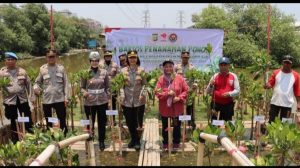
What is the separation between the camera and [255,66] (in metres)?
5.70

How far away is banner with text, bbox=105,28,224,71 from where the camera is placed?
11477mm

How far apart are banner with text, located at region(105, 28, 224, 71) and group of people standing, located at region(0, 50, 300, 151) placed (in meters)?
5.52

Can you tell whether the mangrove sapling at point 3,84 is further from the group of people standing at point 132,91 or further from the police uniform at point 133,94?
the police uniform at point 133,94

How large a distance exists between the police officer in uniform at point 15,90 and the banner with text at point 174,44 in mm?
5621

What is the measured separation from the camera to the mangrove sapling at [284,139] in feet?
10.5

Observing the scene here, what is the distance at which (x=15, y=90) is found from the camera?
6016 millimetres

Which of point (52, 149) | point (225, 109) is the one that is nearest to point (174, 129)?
point (225, 109)

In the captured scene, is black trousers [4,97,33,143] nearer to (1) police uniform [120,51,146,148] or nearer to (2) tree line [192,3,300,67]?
(1) police uniform [120,51,146,148]

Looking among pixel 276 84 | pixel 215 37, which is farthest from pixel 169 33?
pixel 276 84

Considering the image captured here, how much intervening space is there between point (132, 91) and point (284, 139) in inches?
122

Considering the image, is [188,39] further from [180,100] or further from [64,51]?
[64,51]

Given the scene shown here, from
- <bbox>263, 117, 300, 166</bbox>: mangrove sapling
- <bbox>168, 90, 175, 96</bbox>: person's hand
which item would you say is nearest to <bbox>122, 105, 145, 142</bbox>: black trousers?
<bbox>168, 90, 175, 96</bbox>: person's hand

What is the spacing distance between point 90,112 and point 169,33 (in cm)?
613

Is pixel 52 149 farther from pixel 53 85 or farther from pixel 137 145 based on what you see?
pixel 137 145
